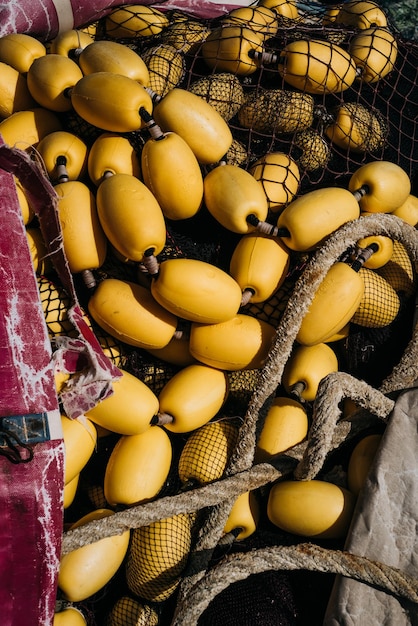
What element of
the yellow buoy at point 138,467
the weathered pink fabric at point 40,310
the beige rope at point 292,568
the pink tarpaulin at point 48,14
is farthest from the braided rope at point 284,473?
the pink tarpaulin at point 48,14

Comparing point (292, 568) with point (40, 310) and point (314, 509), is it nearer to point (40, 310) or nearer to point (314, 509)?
point (314, 509)

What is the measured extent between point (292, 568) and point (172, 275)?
31.0 inches

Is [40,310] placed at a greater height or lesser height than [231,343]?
greater

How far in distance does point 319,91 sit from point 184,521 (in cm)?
152

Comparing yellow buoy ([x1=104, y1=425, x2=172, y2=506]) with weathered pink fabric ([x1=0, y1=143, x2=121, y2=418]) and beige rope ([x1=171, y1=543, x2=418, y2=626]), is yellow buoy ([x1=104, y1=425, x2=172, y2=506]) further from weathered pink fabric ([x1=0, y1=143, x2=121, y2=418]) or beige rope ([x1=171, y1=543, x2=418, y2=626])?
beige rope ([x1=171, y1=543, x2=418, y2=626])

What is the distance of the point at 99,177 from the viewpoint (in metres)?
1.83

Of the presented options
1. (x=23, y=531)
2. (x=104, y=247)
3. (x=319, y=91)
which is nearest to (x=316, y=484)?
(x=23, y=531)

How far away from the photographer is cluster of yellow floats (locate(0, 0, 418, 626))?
64.9 inches

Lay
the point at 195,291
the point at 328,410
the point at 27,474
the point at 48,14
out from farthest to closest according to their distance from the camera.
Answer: the point at 48,14 < the point at 195,291 < the point at 328,410 < the point at 27,474

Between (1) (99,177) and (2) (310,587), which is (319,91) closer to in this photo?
(1) (99,177)

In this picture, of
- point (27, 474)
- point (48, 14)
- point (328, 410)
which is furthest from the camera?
point (48, 14)

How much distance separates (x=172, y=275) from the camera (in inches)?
65.8

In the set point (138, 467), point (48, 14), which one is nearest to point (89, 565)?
point (138, 467)

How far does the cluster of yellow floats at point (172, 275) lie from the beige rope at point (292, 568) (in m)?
0.20
